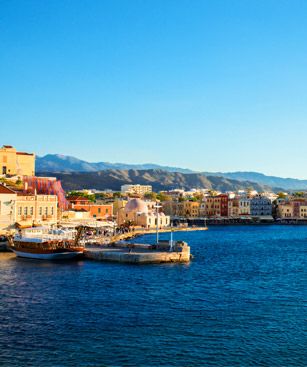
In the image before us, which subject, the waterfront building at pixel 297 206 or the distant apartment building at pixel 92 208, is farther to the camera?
the waterfront building at pixel 297 206

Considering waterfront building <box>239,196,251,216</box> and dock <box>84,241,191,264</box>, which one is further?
waterfront building <box>239,196,251,216</box>

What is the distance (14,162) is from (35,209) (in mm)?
33539

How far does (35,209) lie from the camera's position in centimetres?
6444

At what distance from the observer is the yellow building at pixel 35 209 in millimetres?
62319

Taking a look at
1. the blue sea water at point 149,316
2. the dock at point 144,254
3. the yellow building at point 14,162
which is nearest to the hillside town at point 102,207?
the yellow building at point 14,162

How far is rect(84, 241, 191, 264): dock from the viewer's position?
47.7 m

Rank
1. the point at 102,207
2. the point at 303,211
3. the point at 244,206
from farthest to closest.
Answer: the point at 303,211 < the point at 244,206 < the point at 102,207

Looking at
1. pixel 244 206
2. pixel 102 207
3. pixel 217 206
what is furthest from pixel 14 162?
pixel 244 206

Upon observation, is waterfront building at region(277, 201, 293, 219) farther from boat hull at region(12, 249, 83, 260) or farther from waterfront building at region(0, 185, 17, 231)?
boat hull at region(12, 249, 83, 260)

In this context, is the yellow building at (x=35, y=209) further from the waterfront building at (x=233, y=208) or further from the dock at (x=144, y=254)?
the waterfront building at (x=233, y=208)

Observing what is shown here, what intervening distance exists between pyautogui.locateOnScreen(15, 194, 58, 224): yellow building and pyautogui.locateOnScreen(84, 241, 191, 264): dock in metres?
12.4

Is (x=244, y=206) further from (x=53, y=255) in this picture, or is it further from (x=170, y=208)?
(x=53, y=255)

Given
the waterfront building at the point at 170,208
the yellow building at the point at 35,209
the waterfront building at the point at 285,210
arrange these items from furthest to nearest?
1. the waterfront building at the point at 285,210
2. the waterfront building at the point at 170,208
3. the yellow building at the point at 35,209

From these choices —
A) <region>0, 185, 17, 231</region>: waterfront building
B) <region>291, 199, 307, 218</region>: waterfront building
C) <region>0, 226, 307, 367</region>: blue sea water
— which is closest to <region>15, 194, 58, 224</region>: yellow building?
<region>0, 185, 17, 231</region>: waterfront building
